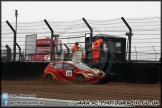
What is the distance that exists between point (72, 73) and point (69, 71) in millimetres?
186

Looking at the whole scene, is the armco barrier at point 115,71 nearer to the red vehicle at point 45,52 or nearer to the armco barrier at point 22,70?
the armco barrier at point 22,70

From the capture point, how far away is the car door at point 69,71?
15.3 meters

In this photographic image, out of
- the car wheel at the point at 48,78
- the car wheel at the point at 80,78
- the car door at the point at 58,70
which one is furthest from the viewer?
the car wheel at the point at 48,78

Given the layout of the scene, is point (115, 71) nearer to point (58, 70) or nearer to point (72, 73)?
point (72, 73)

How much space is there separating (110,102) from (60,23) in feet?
25.2

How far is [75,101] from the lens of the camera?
8836 millimetres

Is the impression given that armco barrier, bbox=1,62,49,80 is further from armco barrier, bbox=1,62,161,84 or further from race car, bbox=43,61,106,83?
race car, bbox=43,61,106,83

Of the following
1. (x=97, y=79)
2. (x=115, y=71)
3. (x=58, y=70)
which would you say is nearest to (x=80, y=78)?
(x=97, y=79)

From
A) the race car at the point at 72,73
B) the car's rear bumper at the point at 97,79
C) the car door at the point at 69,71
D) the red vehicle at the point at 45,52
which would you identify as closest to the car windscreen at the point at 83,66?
the race car at the point at 72,73

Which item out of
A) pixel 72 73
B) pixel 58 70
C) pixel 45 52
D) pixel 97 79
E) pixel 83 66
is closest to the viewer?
pixel 97 79

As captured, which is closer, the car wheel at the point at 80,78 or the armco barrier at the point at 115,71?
→ the armco barrier at the point at 115,71

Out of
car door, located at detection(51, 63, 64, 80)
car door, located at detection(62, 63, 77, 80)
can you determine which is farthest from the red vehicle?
car door, located at detection(62, 63, 77, 80)

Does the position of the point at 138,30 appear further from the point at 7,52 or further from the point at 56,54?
the point at 7,52

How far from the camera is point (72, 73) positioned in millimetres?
15367
